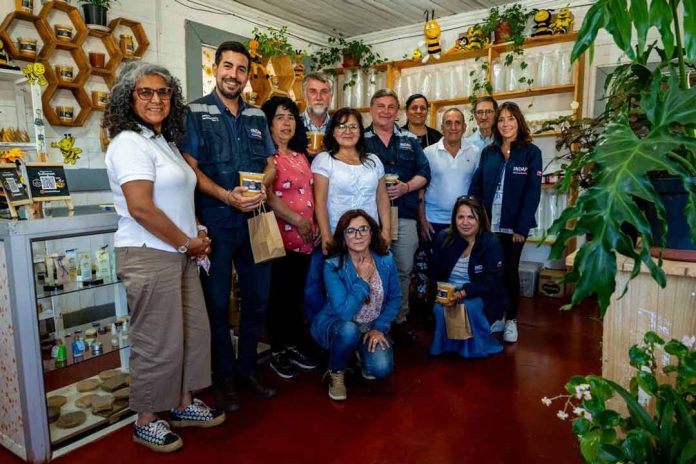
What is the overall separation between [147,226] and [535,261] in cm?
409

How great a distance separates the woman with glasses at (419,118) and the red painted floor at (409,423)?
163 centimetres

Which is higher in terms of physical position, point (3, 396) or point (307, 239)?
point (307, 239)

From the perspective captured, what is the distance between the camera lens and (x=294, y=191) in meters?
2.70

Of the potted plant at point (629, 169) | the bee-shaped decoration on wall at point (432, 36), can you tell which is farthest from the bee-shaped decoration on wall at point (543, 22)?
the potted plant at point (629, 169)

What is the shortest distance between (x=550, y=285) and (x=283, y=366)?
2.78m

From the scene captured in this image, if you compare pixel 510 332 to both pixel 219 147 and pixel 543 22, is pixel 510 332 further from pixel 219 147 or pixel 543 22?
pixel 543 22

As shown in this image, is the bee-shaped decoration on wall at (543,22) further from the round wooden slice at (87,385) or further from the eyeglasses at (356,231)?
the round wooden slice at (87,385)

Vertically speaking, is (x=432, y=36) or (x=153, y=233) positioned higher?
(x=432, y=36)

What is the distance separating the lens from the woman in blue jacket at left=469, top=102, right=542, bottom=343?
3.19 meters

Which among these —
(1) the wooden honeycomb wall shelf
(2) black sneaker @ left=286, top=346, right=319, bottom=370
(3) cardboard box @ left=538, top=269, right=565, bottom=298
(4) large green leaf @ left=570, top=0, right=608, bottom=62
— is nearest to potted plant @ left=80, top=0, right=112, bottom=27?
(1) the wooden honeycomb wall shelf

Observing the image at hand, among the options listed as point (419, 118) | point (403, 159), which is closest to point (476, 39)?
point (419, 118)

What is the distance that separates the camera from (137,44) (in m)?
4.07

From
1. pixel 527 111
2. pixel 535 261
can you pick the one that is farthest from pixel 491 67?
pixel 535 261

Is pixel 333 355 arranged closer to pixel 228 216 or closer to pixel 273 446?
pixel 273 446
